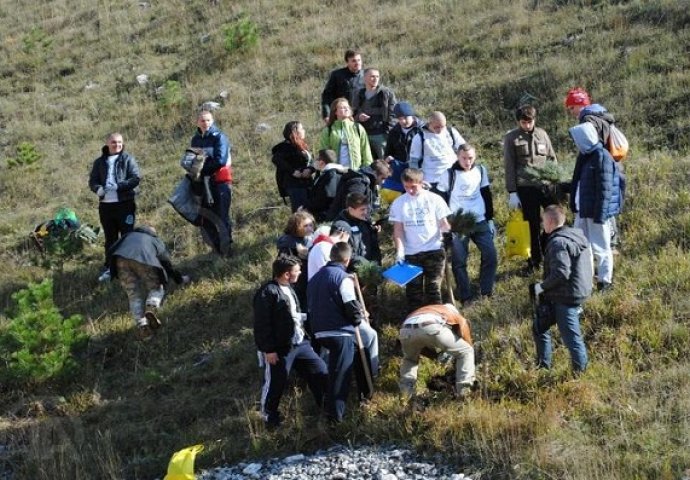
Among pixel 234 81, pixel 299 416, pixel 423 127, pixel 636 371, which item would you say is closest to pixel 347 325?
pixel 299 416

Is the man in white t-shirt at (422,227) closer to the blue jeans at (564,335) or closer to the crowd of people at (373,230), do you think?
the crowd of people at (373,230)

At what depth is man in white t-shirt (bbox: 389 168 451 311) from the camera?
8.76 m

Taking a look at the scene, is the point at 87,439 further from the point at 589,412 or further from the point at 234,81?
the point at 234,81

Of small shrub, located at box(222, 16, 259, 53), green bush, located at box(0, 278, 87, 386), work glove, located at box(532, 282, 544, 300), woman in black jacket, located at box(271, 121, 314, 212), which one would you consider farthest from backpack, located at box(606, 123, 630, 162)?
small shrub, located at box(222, 16, 259, 53)

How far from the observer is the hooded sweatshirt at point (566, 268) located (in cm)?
736

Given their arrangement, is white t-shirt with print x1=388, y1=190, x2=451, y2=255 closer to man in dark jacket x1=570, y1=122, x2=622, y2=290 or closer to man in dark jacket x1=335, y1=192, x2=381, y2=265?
man in dark jacket x1=335, y1=192, x2=381, y2=265

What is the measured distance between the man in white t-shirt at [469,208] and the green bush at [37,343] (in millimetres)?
4622

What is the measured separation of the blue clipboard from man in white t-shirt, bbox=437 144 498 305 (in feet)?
3.93

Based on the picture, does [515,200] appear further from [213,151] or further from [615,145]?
[213,151]

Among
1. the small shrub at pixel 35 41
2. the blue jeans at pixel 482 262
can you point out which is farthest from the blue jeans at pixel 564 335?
the small shrub at pixel 35 41

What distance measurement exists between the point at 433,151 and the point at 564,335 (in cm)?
310

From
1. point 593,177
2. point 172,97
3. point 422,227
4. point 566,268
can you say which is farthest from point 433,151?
point 172,97

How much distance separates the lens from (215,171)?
1140cm

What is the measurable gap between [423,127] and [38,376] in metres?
5.31
